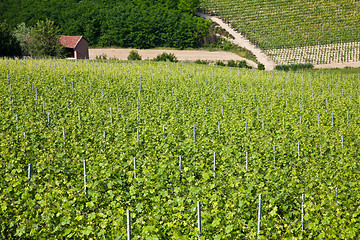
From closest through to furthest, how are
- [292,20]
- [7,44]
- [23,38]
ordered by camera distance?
1. [7,44]
2. [23,38]
3. [292,20]

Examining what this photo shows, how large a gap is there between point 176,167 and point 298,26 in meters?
60.1

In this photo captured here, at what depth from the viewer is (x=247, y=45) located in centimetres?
5934

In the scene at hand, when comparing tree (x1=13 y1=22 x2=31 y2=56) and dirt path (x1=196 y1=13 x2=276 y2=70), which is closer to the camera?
tree (x1=13 y1=22 x2=31 y2=56)

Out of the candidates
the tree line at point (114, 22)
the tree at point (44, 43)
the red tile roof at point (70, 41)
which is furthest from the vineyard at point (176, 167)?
the tree line at point (114, 22)

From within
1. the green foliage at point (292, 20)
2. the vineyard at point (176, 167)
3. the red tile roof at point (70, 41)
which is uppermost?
the green foliage at point (292, 20)

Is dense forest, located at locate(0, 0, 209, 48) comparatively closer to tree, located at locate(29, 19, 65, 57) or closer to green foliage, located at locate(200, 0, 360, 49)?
green foliage, located at locate(200, 0, 360, 49)

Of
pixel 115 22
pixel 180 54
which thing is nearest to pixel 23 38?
pixel 115 22

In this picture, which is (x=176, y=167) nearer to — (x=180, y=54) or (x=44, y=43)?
(x=44, y=43)

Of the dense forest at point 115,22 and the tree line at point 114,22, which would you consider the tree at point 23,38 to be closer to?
the tree line at point 114,22

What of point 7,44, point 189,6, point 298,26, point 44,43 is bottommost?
point 7,44

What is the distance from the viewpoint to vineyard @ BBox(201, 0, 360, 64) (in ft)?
175

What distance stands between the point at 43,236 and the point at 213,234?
2953 mm

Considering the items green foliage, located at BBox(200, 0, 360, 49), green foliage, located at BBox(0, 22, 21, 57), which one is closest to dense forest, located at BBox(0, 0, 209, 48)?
green foliage, located at BBox(200, 0, 360, 49)

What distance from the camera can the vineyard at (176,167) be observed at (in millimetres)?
6984
